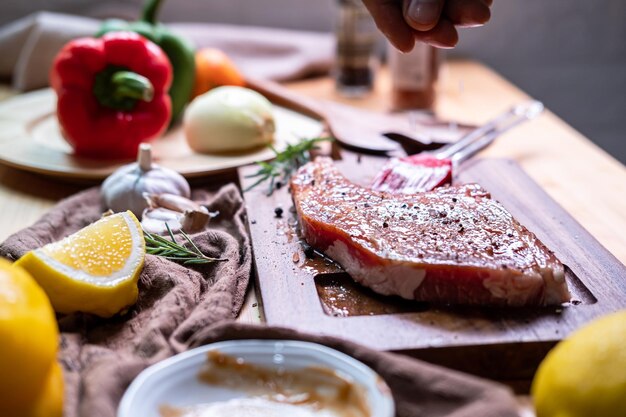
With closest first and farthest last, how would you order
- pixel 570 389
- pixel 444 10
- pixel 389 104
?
pixel 570 389, pixel 444 10, pixel 389 104

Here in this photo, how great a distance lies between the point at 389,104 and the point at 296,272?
1.30 meters

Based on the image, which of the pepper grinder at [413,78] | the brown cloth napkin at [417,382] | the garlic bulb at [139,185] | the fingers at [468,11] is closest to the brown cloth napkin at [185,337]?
the brown cloth napkin at [417,382]

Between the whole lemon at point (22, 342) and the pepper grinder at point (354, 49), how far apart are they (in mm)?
1726

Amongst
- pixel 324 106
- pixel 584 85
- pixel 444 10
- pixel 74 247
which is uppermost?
pixel 444 10

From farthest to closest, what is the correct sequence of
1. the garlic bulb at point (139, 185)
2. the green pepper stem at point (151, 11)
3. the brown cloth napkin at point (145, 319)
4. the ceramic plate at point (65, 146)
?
the green pepper stem at point (151, 11), the ceramic plate at point (65, 146), the garlic bulb at point (139, 185), the brown cloth napkin at point (145, 319)

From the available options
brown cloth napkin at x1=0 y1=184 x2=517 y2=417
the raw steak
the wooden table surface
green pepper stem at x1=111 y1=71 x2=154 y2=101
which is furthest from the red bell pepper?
the raw steak

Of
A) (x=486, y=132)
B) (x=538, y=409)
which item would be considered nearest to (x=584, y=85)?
(x=486, y=132)

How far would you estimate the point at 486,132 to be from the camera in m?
1.96

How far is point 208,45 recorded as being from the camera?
2.67m

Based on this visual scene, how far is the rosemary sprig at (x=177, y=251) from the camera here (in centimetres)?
133

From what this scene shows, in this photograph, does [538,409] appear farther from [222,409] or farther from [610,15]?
[610,15]

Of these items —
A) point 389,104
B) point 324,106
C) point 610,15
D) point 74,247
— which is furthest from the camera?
point 610,15

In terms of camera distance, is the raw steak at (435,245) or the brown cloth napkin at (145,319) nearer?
the brown cloth napkin at (145,319)

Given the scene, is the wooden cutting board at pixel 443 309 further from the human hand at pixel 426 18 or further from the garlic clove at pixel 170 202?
the human hand at pixel 426 18
